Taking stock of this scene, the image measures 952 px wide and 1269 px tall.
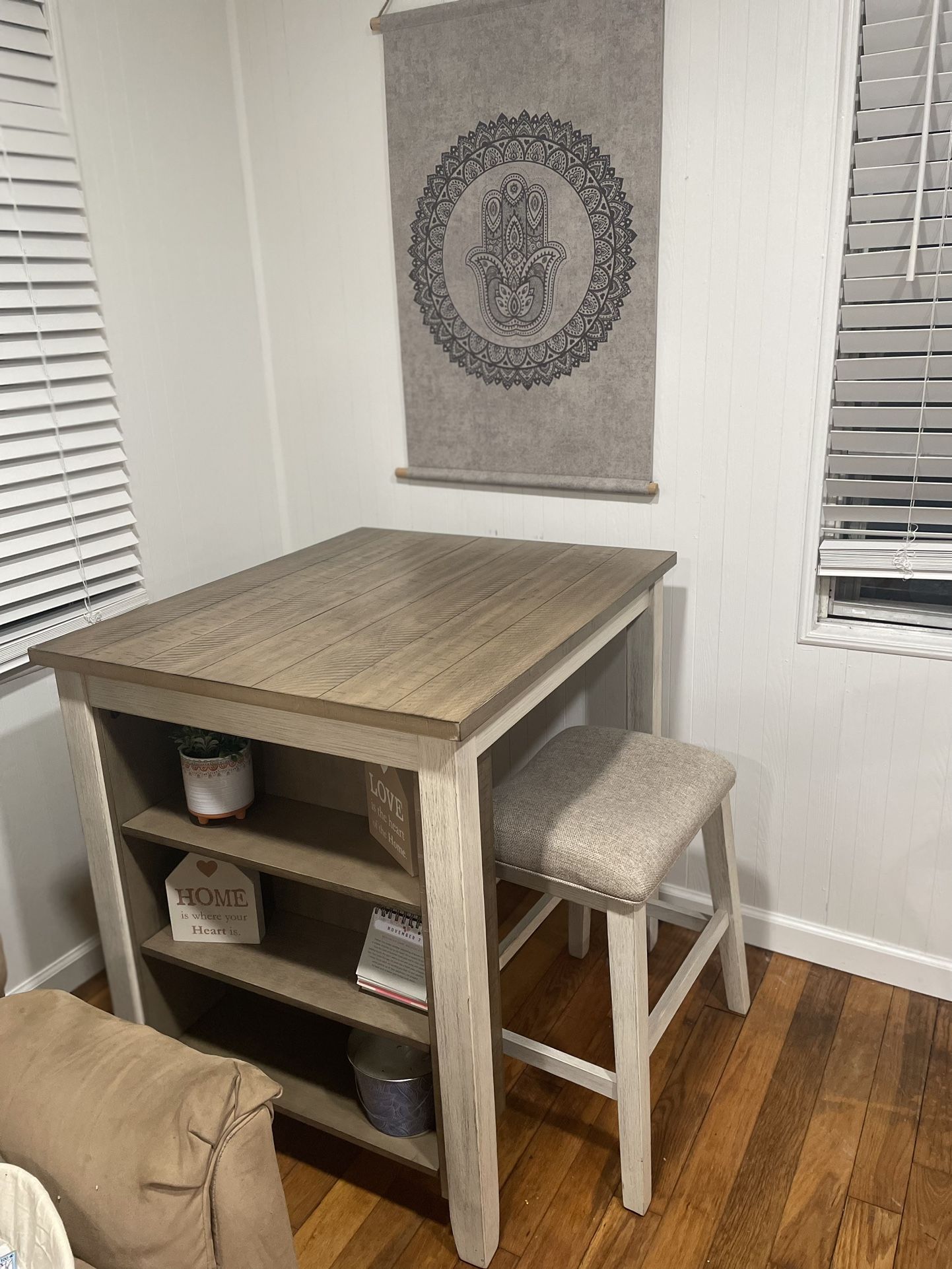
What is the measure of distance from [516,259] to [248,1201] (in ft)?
5.45

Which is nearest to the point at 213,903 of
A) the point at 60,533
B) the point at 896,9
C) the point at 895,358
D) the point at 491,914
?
the point at 491,914

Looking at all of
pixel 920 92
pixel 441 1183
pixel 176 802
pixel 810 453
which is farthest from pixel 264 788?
pixel 920 92

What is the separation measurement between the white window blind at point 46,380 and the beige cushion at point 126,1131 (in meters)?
0.96

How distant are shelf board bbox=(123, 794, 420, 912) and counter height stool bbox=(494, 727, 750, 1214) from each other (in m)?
0.20

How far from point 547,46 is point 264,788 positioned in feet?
4.74

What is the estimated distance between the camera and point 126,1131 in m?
1.02

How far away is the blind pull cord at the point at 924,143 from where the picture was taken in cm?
154

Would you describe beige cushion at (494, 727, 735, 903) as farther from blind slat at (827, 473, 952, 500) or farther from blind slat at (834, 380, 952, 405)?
blind slat at (834, 380, 952, 405)

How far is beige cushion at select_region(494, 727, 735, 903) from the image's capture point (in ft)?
4.77

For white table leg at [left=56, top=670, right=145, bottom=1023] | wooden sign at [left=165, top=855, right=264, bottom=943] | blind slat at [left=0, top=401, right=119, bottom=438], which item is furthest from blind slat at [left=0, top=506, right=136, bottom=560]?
wooden sign at [left=165, top=855, right=264, bottom=943]

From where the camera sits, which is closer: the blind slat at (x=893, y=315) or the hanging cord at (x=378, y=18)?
the blind slat at (x=893, y=315)

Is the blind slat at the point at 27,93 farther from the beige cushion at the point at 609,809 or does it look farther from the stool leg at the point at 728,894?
the stool leg at the point at 728,894

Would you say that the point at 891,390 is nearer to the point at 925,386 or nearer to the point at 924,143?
the point at 925,386

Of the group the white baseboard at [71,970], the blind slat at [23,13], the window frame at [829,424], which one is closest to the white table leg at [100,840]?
the white baseboard at [71,970]
